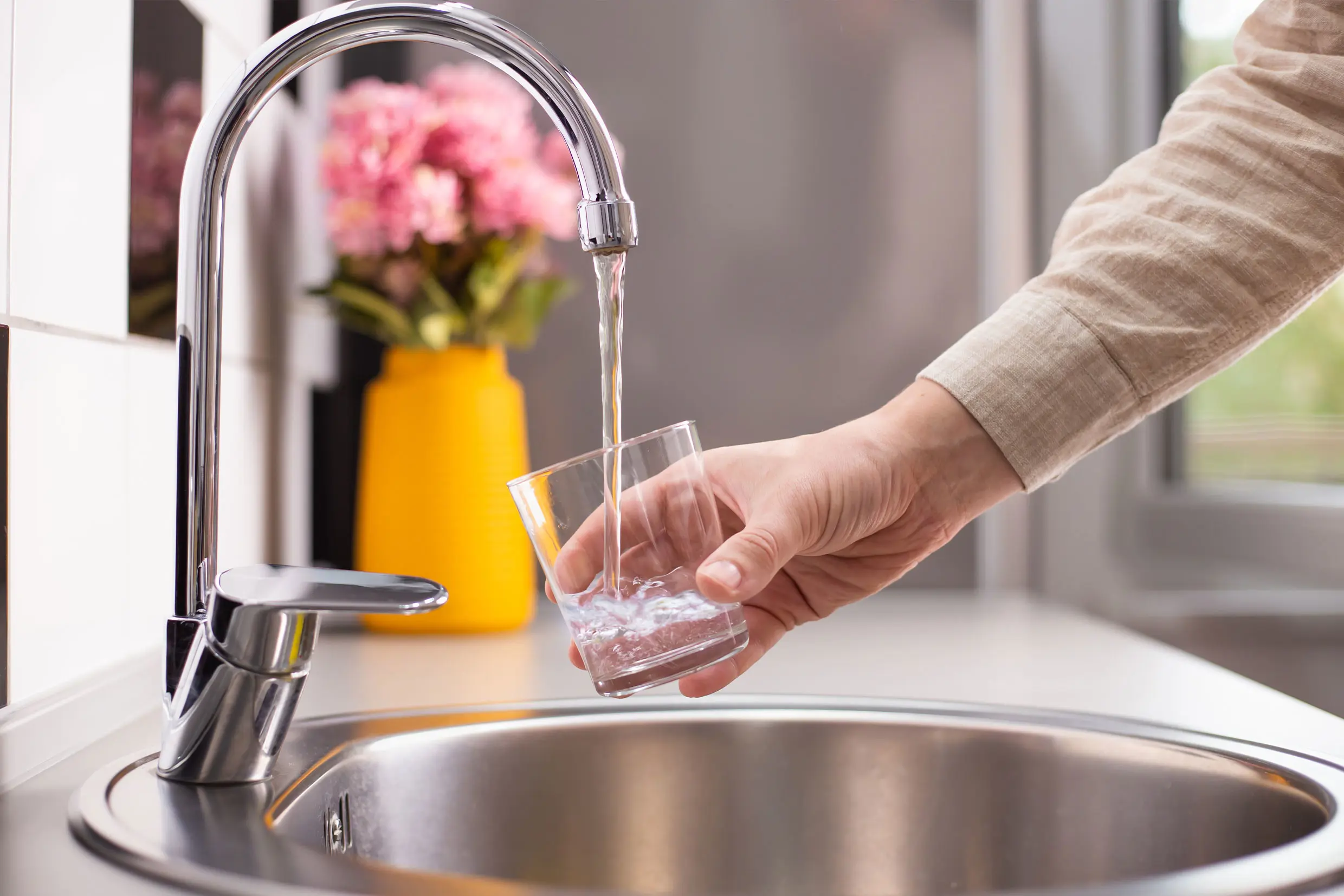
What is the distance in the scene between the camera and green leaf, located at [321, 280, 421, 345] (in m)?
1.24

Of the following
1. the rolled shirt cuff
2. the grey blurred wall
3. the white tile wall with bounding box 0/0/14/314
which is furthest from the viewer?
the grey blurred wall

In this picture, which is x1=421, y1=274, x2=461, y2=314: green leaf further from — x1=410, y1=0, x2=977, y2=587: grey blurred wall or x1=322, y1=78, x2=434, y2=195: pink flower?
x1=410, y1=0, x2=977, y2=587: grey blurred wall

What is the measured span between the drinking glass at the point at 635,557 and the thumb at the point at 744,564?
0.01m

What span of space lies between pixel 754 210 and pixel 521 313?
35 centimetres

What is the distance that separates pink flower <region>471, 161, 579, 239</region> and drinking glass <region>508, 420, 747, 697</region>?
2.18 ft

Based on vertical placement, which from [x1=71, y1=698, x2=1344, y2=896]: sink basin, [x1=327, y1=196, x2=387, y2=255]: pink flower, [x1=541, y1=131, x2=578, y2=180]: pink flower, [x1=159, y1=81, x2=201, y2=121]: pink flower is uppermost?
[x1=541, y1=131, x2=578, y2=180]: pink flower

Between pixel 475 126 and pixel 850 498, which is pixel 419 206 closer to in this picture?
pixel 475 126

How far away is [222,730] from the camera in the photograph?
2.01ft

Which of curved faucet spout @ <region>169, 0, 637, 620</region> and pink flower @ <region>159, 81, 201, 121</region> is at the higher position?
pink flower @ <region>159, 81, 201, 121</region>

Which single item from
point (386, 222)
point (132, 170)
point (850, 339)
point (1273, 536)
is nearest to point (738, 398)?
point (850, 339)

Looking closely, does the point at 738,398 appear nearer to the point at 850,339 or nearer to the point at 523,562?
the point at 850,339

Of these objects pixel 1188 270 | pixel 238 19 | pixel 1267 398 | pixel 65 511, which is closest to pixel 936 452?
pixel 1188 270

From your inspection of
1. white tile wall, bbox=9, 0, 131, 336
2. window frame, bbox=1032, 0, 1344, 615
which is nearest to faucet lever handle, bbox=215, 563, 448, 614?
white tile wall, bbox=9, 0, 131, 336

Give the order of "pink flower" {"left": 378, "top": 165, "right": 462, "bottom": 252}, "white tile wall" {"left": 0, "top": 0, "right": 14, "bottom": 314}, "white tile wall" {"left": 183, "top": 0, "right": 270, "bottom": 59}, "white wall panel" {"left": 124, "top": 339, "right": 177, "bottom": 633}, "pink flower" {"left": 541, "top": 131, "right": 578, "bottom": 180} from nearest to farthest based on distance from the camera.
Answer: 1. "white tile wall" {"left": 0, "top": 0, "right": 14, "bottom": 314}
2. "white wall panel" {"left": 124, "top": 339, "right": 177, "bottom": 633}
3. "white tile wall" {"left": 183, "top": 0, "right": 270, "bottom": 59}
4. "pink flower" {"left": 378, "top": 165, "right": 462, "bottom": 252}
5. "pink flower" {"left": 541, "top": 131, "right": 578, "bottom": 180}
